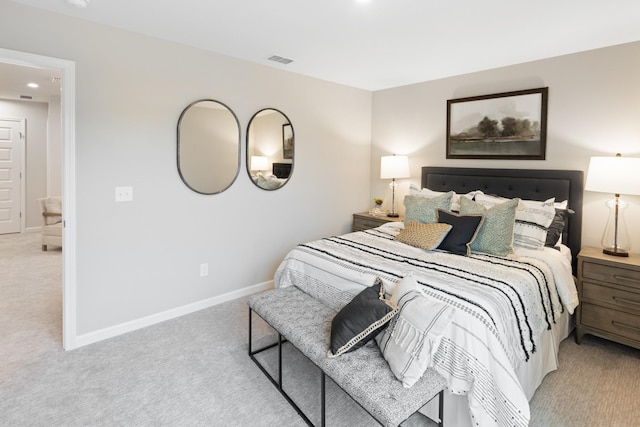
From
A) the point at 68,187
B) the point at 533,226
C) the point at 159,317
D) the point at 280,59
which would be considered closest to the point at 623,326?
the point at 533,226

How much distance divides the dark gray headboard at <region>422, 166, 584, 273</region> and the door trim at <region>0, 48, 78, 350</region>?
3497mm

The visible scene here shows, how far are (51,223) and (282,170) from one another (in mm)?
4341

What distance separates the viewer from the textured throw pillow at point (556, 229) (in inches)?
118

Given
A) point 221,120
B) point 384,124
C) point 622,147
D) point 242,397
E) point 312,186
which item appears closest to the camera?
point 242,397

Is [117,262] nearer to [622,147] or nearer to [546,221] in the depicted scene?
[546,221]

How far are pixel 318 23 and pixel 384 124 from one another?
228 centimetres

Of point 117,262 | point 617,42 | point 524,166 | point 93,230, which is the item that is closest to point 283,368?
point 117,262

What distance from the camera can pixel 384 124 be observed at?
15.6 feet

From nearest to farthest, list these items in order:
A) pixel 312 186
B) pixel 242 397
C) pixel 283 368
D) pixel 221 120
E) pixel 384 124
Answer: pixel 242 397 → pixel 283 368 → pixel 221 120 → pixel 312 186 → pixel 384 124

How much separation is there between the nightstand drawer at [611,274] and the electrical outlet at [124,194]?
145 inches

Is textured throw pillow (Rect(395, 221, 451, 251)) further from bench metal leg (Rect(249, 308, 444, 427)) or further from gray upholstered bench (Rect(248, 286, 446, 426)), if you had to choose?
bench metal leg (Rect(249, 308, 444, 427))

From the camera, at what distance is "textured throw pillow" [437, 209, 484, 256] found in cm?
280

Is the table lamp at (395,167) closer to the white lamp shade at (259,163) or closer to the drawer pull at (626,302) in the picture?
the white lamp shade at (259,163)

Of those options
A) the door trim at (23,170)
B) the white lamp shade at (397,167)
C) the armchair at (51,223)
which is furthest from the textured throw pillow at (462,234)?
the door trim at (23,170)
